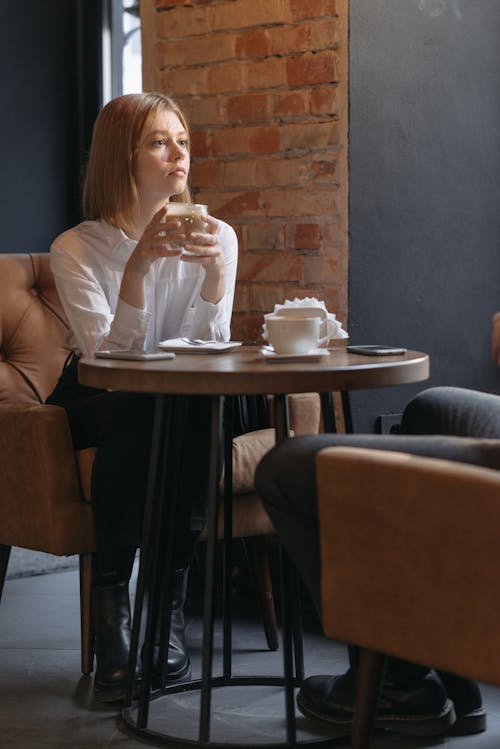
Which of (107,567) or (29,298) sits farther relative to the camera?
(29,298)

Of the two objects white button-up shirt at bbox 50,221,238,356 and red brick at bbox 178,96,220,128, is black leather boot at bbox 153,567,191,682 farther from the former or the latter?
red brick at bbox 178,96,220,128

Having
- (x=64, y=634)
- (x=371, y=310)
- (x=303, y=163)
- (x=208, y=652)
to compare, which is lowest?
(x=64, y=634)

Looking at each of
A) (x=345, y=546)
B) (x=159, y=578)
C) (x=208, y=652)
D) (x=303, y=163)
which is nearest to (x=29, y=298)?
(x=303, y=163)

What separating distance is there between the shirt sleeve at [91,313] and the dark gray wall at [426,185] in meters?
0.69

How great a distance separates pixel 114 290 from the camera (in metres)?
2.38

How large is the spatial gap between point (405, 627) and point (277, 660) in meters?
1.02

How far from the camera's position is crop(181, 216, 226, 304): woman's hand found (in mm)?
2121

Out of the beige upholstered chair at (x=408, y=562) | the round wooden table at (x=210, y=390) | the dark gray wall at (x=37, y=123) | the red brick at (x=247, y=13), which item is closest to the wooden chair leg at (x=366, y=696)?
the beige upholstered chair at (x=408, y=562)

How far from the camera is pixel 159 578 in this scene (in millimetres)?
1924

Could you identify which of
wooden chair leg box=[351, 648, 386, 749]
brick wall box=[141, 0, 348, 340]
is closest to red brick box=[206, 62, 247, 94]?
brick wall box=[141, 0, 348, 340]

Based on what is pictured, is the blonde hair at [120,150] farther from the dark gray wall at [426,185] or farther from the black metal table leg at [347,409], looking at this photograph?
the black metal table leg at [347,409]

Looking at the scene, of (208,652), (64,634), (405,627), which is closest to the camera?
(405,627)

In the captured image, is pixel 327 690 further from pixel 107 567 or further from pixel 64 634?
pixel 64 634

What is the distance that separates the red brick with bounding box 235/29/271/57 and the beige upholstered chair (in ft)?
5.31
